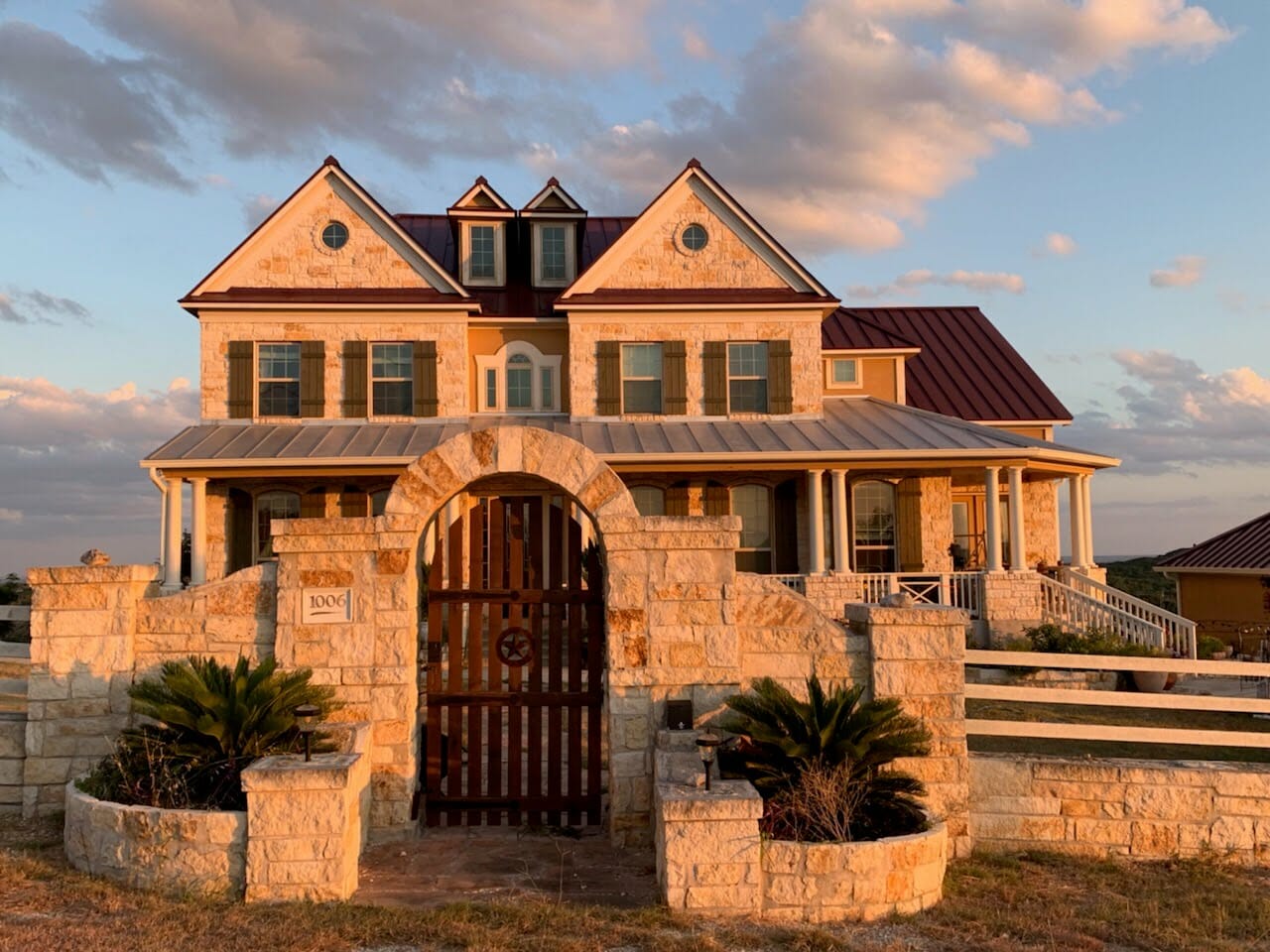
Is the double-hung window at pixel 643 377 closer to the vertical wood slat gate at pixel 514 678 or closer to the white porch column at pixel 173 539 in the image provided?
the white porch column at pixel 173 539

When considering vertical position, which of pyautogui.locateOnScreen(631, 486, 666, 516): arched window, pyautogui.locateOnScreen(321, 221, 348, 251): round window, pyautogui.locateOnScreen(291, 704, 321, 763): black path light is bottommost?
pyautogui.locateOnScreen(291, 704, 321, 763): black path light

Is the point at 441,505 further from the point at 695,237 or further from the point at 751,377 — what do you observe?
the point at 695,237

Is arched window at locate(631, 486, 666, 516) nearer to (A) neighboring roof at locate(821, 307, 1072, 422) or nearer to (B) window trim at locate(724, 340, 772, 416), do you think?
(B) window trim at locate(724, 340, 772, 416)

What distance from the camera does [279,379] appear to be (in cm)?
1867

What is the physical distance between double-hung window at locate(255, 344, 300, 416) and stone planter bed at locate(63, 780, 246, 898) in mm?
12995

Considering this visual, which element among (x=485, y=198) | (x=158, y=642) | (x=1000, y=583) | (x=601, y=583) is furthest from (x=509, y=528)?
(x=485, y=198)

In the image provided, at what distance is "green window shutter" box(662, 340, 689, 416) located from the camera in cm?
1903

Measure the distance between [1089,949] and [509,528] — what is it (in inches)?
202

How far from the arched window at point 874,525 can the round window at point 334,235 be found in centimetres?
1107

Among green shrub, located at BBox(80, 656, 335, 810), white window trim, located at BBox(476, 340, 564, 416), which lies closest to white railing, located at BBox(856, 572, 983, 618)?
white window trim, located at BBox(476, 340, 564, 416)

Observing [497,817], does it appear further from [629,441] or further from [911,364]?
[911,364]

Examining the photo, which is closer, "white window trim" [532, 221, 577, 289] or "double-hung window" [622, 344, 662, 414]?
"double-hung window" [622, 344, 662, 414]

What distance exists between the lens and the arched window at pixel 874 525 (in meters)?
19.8

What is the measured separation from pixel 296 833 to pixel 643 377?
13849 mm
